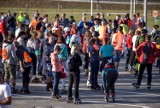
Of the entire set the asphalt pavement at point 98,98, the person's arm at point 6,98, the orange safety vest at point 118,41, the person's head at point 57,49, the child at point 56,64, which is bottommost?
the asphalt pavement at point 98,98

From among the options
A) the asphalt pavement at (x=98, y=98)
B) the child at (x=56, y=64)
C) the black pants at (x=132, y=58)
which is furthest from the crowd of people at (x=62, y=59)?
the black pants at (x=132, y=58)

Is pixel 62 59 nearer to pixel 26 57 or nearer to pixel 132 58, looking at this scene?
pixel 26 57

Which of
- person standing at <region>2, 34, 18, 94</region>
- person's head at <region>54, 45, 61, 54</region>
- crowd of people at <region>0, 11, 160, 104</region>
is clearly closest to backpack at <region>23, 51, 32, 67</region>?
crowd of people at <region>0, 11, 160, 104</region>

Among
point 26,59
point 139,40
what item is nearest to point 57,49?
point 26,59

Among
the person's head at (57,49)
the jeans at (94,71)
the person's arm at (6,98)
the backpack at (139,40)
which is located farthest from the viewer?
the backpack at (139,40)

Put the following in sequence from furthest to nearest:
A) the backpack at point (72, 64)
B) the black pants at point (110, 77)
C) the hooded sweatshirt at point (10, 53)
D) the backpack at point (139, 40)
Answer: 1. the backpack at point (139, 40)
2. the hooded sweatshirt at point (10, 53)
3. the black pants at point (110, 77)
4. the backpack at point (72, 64)

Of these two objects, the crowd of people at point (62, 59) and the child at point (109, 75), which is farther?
the crowd of people at point (62, 59)

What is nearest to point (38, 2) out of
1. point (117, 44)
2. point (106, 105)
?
point (117, 44)

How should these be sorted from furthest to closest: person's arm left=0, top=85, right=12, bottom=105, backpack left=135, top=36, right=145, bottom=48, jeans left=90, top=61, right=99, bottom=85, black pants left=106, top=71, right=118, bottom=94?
backpack left=135, top=36, right=145, bottom=48 < jeans left=90, top=61, right=99, bottom=85 < black pants left=106, top=71, right=118, bottom=94 < person's arm left=0, top=85, right=12, bottom=105

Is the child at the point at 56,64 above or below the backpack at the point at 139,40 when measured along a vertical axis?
below

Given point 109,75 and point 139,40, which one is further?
point 139,40

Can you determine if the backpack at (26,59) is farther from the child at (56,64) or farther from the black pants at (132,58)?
the black pants at (132,58)

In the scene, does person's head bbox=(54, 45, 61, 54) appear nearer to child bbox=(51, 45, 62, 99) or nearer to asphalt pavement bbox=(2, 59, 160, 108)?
child bbox=(51, 45, 62, 99)

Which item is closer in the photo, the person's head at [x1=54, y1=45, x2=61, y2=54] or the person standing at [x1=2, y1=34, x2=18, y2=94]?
the person's head at [x1=54, y1=45, x2=61, y2=54]
